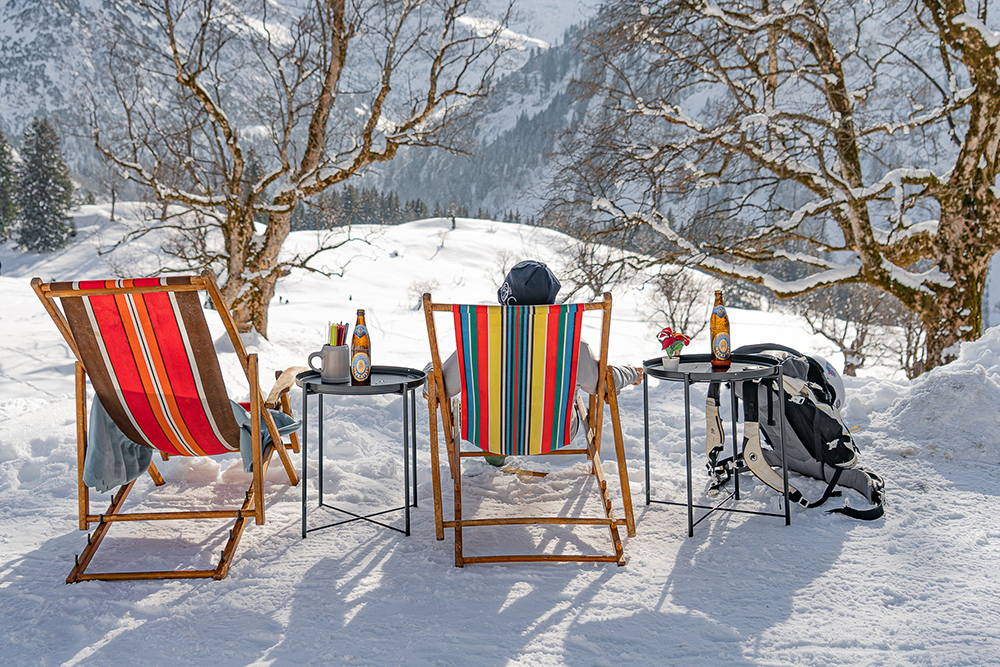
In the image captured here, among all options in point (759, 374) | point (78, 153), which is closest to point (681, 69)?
point (759, 374)

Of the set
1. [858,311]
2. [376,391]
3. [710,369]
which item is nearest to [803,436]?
[710,369]

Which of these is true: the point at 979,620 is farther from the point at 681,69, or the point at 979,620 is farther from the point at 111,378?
the point at 681,69

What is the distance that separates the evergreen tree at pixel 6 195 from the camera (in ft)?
132

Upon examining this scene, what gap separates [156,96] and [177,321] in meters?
8.70

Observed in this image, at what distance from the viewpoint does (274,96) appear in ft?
31.6

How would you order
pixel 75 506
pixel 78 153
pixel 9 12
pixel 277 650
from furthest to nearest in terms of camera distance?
pixel 9 12 → pixel 78 153 → pixel 75 506 → pixel 277 650

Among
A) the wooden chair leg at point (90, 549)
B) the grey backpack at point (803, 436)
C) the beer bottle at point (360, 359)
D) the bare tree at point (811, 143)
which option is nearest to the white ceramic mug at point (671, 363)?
the grey backpack at point (803, 436)

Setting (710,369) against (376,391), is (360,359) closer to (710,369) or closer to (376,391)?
(376,391)

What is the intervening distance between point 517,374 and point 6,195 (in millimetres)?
52197

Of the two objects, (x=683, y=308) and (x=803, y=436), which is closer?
(x=803, y=436)

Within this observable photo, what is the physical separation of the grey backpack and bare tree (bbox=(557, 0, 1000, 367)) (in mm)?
3727

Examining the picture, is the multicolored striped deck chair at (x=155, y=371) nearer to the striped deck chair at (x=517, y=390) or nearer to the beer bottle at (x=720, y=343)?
the striped deck chair at (x=517, y=390)

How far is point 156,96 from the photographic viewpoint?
29.9 feet

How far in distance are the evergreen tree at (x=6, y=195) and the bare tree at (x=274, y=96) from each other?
136 ft
